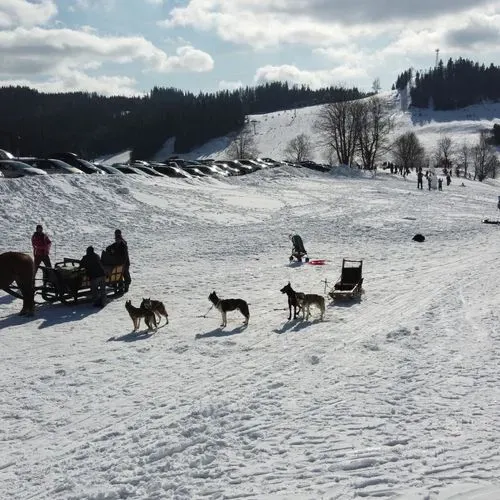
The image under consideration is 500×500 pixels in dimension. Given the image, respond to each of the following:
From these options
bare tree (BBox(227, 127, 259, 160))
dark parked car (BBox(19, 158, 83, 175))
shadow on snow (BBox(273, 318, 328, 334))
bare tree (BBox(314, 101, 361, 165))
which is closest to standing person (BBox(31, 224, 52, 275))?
shadow on snow (BBox(273, 318, 328, 334))

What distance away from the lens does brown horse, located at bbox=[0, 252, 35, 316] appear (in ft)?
40.8

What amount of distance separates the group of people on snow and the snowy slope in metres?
112

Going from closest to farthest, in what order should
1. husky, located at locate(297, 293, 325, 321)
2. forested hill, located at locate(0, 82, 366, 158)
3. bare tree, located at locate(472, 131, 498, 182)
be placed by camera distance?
husky, located at locate(297, 293, 325, 321) → bare tree, located at locate(472, 131, 498, 182) → forested hill, located at locate(0, 82, 366, 158)

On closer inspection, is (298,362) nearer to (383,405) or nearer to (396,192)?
(383,405)

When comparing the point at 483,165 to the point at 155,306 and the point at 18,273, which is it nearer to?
the point at 155,306

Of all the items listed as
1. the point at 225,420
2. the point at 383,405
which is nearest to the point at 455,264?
the point at 383,405

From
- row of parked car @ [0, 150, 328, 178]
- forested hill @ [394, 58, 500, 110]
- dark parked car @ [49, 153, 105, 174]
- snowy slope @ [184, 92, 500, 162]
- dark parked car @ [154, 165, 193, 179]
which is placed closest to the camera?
row of parked car @ [0, 150, 328, 178]

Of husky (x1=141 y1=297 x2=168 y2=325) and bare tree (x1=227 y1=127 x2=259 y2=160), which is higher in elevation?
bare tree (x1=227 y1=127 x2=259 y2=160)

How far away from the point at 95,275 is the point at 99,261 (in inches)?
14.0

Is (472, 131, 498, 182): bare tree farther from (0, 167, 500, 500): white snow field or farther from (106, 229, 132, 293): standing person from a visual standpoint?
(106, 229, 132, 293): standing person

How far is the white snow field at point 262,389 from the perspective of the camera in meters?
5.86

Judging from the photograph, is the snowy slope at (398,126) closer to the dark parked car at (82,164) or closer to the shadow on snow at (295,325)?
the dark parked car at (82,164)

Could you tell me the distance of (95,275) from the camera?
528 inches

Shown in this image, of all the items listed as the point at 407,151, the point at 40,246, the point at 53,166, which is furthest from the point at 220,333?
the point at 407,151
